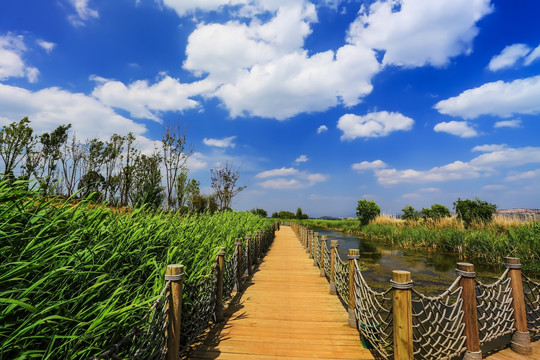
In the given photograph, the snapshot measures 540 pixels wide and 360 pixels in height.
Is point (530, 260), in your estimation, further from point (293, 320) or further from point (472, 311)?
point (293, 320)

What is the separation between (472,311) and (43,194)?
5.26 meters

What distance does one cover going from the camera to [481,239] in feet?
40.5

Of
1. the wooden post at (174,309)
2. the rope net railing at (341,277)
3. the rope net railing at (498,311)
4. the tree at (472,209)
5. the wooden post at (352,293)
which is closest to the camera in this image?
the wooden post at (174,309)

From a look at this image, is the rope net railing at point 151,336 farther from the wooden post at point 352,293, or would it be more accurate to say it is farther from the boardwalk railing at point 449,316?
the wooden post at point 352,293

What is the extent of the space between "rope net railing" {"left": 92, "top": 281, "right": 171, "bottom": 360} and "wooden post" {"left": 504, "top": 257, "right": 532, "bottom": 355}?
15.8 feet

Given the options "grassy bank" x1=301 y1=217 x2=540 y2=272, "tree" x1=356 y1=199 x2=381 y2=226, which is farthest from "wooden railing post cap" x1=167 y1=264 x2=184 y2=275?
"tree" x1=356 y1=199 x2=381 y2=226

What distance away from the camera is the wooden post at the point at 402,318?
261 cm

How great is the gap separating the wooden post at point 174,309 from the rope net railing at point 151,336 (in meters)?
0.05

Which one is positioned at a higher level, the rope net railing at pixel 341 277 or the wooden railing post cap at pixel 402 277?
the wooden railing post cap at pixel 402 277

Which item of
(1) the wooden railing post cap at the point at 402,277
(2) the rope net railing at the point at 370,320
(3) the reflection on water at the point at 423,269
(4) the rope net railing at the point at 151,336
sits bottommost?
(3) the reflection on water at the point at 423,269

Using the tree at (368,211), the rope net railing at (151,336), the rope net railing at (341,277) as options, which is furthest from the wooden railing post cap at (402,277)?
the tree at (368,211)

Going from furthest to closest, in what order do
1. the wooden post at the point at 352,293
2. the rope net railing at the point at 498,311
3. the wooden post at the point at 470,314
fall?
the wooden post at the point at 352,293
the rope net railing at the point at 498,311
the wooden post at the point at 470,314

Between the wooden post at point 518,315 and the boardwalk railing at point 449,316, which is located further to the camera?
the wooden post at point 518,315

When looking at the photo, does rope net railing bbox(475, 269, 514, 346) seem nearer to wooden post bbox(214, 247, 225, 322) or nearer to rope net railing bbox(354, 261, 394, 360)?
rope net railing bbox(354, 261, 394, 360)
